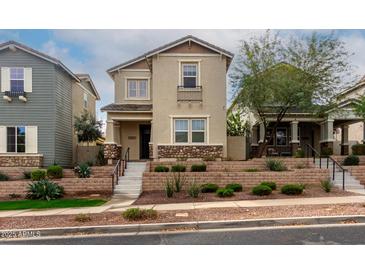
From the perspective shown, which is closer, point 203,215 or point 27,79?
point 203,215

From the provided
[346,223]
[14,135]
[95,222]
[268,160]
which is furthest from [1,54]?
[346,223]

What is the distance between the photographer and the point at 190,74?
1948 cm

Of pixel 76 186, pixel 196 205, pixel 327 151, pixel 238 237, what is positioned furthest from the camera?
pixel 327 151

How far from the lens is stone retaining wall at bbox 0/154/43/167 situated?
717 inches

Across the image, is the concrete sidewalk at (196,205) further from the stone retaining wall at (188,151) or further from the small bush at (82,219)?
the stone retaining wall at (188,151)

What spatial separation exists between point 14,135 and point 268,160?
48.1 ft

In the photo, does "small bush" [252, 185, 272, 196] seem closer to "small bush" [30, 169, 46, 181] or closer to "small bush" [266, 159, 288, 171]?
"small bush" [266, 159, 288, 171]

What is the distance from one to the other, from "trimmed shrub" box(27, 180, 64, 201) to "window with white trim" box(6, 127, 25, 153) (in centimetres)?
608

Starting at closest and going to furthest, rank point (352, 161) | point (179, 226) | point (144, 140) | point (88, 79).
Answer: point (179, 226) → point (352, 161) → point (144, 140) → point (88, 79)

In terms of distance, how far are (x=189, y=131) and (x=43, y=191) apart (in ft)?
29.7

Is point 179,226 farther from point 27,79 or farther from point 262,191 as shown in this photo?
point 27,79

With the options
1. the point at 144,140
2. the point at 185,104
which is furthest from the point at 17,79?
the point at 185,104

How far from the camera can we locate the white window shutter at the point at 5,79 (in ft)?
60.1

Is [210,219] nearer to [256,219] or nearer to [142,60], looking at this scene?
[256,219]
